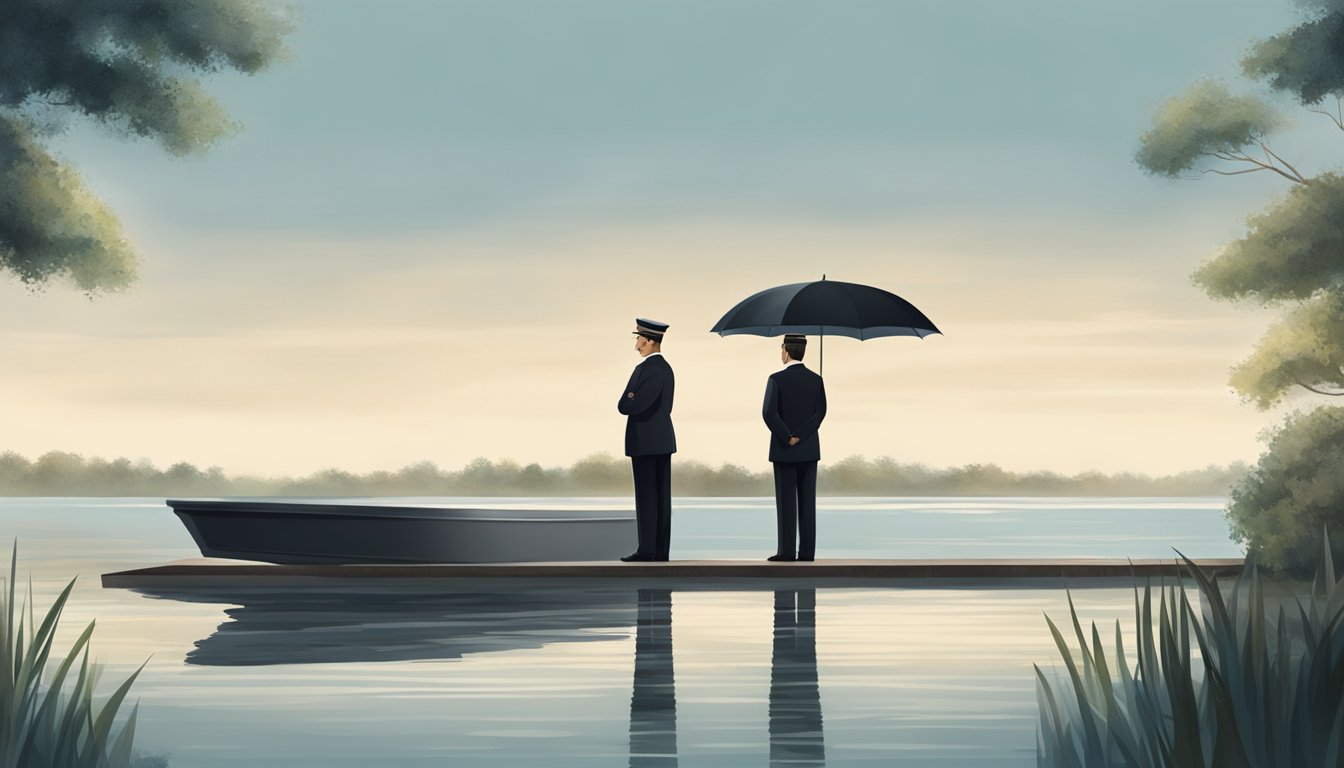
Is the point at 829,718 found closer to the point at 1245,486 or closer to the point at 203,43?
the point at 1245,486

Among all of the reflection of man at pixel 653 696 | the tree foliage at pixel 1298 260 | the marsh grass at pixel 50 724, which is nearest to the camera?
the marsh grass at pixel 50 724

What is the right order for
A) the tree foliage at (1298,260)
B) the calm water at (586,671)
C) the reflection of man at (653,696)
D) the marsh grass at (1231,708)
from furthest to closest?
the tree foliage at (1298,260), the calm water at (586,671), the reflection of man at (653,696), the marsh grass at (1231,708)

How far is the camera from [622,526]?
64.0ft

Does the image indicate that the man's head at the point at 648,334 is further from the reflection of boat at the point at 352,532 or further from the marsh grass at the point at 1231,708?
the marsh grass at the point at 1231,708

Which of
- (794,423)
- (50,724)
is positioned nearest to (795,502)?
(794,423)

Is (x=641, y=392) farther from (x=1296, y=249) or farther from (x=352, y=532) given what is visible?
(x=1296, y=249)

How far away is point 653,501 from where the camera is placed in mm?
17734

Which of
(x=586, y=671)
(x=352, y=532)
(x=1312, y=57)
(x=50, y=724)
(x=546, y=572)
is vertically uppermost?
(x=1312, y=57)

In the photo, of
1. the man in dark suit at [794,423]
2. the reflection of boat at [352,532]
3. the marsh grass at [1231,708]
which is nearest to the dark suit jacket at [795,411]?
the man in dark suit at [794,423]

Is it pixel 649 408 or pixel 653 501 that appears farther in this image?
pixel 653 501

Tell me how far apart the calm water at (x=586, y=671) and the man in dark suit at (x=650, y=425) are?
84 centimetres

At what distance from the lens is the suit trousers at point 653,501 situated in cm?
1745

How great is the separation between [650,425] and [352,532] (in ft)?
9.75

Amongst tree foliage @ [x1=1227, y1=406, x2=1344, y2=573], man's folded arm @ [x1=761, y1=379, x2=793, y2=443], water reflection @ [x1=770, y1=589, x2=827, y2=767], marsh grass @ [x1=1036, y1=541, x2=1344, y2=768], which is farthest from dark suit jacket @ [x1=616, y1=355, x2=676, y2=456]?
marsh grass @ [x1=1036, y1=541, x2=1344, y2=768]
